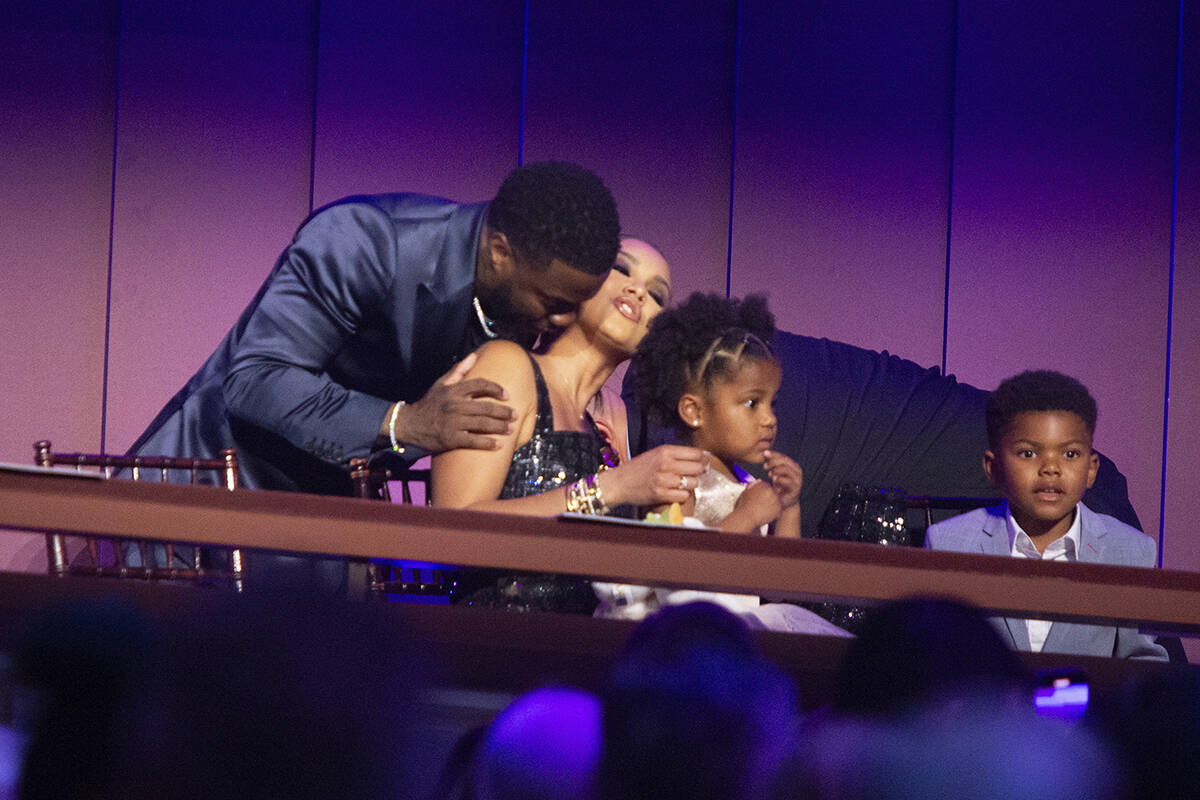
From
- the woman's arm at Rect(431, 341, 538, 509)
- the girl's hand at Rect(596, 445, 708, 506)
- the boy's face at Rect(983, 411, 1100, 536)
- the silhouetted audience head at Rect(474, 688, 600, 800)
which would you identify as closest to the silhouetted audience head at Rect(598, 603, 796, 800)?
the silhouetted audience head at Rect(474, 688, 600, 800)

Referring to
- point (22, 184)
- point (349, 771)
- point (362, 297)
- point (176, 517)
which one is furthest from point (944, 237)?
point (349, 771)

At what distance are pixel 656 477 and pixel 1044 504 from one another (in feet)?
3.20

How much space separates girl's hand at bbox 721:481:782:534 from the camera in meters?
2.00

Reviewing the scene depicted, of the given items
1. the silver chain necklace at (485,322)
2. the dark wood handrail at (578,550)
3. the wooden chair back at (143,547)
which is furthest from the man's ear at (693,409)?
the dark wood handrail at (578,550)

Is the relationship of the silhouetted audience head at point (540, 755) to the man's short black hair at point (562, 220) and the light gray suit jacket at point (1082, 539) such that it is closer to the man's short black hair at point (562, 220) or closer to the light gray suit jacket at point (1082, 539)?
the man's short black hair at point (562, 220)

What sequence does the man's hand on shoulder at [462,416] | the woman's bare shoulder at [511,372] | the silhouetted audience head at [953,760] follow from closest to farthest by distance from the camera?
the silhouetted audience head at [953,760]
the man's hand on shoulder at [462,416]
the woman's bare shoulder at [511,372]

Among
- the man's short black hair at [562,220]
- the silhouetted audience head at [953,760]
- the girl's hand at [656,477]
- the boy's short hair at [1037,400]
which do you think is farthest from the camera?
the boy's short hair at [1037,400]

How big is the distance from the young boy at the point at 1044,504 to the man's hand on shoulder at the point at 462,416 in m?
0.95

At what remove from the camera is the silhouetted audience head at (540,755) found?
0.77 metres

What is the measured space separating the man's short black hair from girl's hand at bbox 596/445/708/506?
476 mm

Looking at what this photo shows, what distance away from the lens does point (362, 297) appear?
8.04ft

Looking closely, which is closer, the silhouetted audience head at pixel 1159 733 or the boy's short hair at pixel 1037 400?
the silhouetted audience head at pixel 1159 733

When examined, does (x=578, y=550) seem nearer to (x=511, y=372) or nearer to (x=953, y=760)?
(x=953, y=760)

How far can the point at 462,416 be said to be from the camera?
2.00 meters
